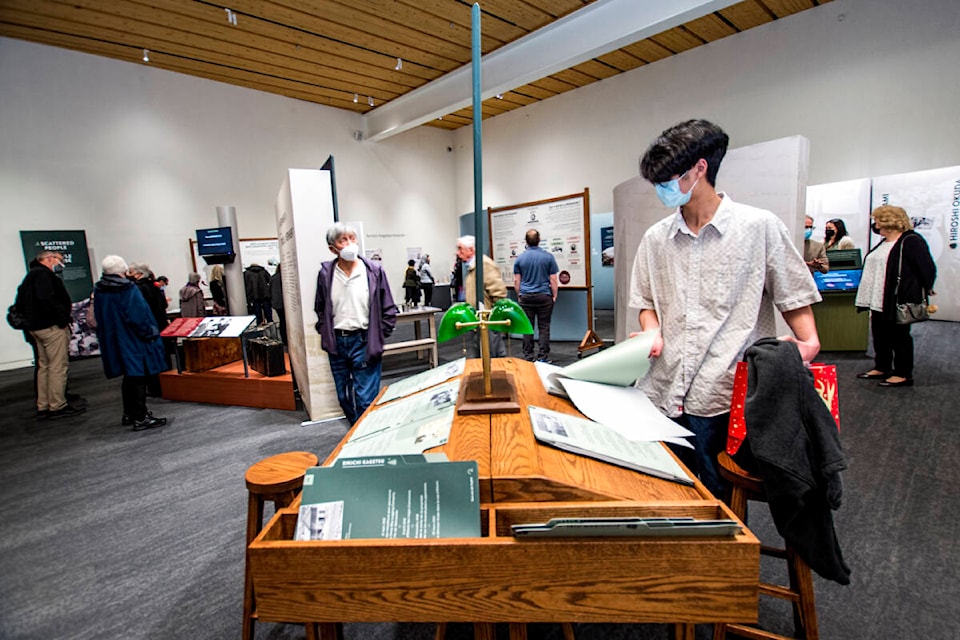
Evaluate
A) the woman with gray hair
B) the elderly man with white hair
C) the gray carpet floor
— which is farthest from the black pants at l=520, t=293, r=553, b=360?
the woman with gray hair

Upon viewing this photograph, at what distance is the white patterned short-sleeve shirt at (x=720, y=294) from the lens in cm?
116

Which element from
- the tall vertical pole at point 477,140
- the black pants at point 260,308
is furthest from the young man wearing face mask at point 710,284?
the black pants at point 260,308

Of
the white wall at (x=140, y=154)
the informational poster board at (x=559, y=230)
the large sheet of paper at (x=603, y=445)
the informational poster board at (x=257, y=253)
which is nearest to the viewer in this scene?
the large sheet of paper at (x=603, y=445)

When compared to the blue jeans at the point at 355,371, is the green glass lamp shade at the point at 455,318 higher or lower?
higher

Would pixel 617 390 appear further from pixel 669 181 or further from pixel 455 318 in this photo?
pixel 669 181

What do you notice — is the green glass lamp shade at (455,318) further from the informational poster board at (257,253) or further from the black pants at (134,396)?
the informational poster board at (257,253)

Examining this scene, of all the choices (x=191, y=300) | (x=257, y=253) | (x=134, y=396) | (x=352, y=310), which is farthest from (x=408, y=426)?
(x=257, y=253)

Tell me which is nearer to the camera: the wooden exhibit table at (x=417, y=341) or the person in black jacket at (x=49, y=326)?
the person in black jacket at (x=49, y=326)

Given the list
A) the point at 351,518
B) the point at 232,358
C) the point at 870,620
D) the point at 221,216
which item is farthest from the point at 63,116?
the point at 870,620

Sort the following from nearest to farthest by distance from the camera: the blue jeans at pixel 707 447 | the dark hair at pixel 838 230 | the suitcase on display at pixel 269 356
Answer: the blue jeans at pixel 707 447, the suitcase on display at pixel 269 356, the dark hair at pixel 838 230

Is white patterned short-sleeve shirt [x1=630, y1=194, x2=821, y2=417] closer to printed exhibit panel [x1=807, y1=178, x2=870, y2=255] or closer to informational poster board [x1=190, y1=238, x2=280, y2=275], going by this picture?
printed exhibit panel [x1=807, y1=178, x2=870, y2=255]

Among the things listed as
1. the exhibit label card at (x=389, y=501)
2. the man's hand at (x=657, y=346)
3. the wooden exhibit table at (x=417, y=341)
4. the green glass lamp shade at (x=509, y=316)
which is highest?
the green glass lamp shade at (x=509, y=316)

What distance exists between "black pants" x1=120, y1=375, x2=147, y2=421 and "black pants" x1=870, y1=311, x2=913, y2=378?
6171 millimetres

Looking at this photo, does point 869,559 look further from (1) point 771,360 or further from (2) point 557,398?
(2) point 557,398
